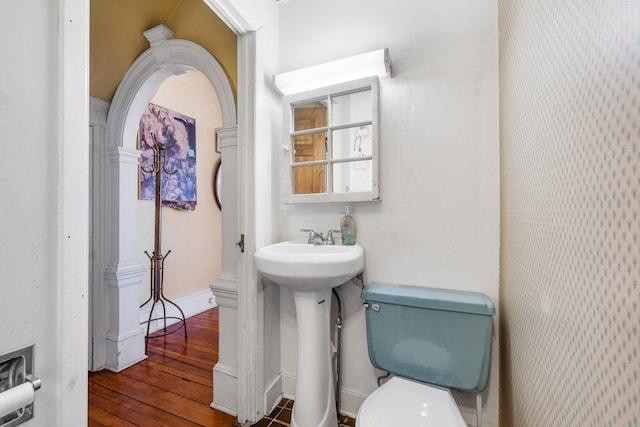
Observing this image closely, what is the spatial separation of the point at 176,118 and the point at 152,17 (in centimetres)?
106

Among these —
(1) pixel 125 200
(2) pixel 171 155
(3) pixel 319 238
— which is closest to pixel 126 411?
(1) pixel 125 200

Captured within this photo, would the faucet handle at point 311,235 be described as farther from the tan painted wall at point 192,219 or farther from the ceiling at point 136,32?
the tan painted wall at point 192,219

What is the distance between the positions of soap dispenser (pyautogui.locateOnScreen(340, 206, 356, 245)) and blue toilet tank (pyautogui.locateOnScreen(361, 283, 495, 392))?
28 cm

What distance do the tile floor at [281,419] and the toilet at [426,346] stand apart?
1.56 feet

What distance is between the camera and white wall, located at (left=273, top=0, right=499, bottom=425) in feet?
4.06

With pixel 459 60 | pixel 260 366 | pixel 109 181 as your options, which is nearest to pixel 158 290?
pixel 109 181

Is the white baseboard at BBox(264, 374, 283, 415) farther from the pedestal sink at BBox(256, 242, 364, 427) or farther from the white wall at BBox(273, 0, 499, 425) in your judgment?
the white wall at BBox(273, 0, 499, 425)

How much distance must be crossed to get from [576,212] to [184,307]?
3.14 m

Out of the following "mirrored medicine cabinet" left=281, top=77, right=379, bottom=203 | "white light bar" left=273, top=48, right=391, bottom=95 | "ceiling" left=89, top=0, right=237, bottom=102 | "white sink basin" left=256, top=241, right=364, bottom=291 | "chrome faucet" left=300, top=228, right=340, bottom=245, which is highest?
"ceiling" left=89, top=0, right=237, bottom=102

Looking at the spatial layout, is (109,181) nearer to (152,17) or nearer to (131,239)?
(131,239)

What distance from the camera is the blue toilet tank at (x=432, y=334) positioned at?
1.07 m

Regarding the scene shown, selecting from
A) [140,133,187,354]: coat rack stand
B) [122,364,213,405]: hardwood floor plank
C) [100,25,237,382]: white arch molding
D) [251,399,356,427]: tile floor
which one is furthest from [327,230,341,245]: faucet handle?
[140,133,187,354]: coat rack stand

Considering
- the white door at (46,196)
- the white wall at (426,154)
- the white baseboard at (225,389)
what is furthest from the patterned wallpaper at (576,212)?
the white baseboard at (225,389)

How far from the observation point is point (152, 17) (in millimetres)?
1799
